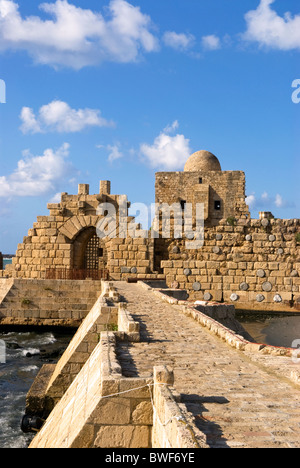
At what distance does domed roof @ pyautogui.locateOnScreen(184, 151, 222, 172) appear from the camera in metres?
27.6

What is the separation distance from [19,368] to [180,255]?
8.26 m

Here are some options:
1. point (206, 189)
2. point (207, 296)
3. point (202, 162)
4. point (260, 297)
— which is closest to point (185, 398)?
point (207, 296)

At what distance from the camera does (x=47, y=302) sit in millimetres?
15062

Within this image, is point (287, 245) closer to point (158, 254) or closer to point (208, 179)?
point (158, 254)

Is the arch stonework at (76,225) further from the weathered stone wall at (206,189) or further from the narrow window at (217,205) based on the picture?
the narrow window at (217,205)

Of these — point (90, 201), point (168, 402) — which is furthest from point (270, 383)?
point (90, 201)

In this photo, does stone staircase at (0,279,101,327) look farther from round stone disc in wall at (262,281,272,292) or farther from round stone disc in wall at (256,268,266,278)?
round stone disc in wall at (262,281,272,292)

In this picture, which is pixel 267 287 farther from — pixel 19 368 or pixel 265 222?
pixel 19 368

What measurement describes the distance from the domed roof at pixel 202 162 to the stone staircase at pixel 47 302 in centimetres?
1423

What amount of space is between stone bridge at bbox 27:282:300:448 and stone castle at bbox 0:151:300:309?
10.5 m

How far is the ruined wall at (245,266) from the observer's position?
16.7m

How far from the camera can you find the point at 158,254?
59.0 feet

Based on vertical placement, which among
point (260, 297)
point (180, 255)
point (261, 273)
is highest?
point (180, 255)

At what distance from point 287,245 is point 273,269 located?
1.03 metres
